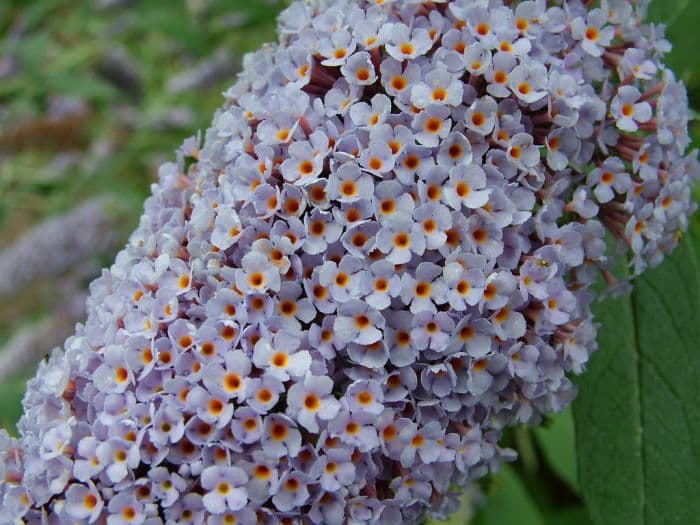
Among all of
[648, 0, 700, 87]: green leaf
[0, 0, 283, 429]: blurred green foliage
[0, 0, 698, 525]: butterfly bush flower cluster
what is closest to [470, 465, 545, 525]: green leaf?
[0, 0, 698, 525]: butterfly bush flower cluster

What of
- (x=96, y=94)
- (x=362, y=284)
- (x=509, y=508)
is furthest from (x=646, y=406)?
(x=96, y=94)

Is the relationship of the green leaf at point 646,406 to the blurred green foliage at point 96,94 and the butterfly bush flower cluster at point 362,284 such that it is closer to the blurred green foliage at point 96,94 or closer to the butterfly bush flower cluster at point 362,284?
the butterfly bush flower cluster at point 362,284

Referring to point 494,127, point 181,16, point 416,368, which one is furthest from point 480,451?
point 181,16

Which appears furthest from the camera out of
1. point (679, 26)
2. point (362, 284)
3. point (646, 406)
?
point (679, 26)

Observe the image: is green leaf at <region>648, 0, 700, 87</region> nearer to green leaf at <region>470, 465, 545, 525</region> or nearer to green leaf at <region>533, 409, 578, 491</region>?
green leaf at <region>533, 409, 578, 491</region>

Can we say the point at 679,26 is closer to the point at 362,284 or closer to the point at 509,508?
the point at 362,284

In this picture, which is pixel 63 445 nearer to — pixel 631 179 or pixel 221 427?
pixel 221 427
